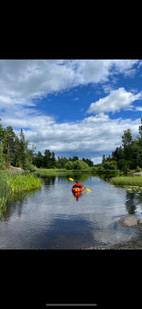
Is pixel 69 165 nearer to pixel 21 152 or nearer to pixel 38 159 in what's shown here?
pixel 38 159

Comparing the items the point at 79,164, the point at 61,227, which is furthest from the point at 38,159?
the point at 61,227

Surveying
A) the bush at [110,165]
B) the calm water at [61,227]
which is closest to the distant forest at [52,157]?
the bush at [110,165]

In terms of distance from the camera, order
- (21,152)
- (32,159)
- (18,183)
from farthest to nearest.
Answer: (21,152)
(32,159)
(18,183)

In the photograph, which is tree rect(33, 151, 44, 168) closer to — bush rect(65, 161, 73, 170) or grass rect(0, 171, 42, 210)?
bush rect(65, 161, 73, 170)

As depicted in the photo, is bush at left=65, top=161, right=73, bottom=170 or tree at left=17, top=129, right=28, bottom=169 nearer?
bush at left=65, top=161, right=73, bottom=170

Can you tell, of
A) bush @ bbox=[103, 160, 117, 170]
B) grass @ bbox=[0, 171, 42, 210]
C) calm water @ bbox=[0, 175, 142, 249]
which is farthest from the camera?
bush @ bbox=[103, 160, 117, 170]

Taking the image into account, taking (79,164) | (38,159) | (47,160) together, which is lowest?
(79,164)

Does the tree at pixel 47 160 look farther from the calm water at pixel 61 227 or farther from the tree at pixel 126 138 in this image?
the calm water at pixel 61 227

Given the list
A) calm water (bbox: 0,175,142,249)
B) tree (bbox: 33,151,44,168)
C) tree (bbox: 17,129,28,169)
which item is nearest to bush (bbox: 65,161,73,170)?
tree (bbox: 33,151,44,168)

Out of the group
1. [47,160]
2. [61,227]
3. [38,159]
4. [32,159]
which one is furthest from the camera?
[47,160]

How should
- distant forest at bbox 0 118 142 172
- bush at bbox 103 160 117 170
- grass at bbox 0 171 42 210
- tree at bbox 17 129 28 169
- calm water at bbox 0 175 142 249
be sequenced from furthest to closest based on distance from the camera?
bush at bbox 103 160 117 170 < tree at bbox 17 129 28 169 < distant forest at bbox 0 118 142 172 < grass at bbox 0 171 42 210 < calm water at bbox 0 175 142 249
